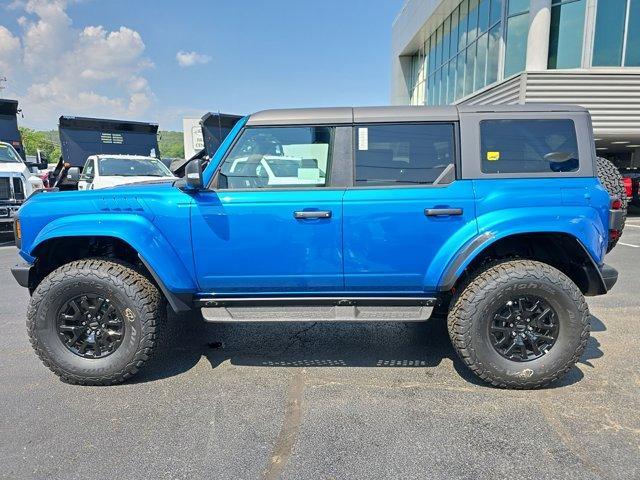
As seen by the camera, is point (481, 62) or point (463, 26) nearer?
point (481, 62)

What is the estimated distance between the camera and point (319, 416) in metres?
2.61

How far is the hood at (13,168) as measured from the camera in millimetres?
8695

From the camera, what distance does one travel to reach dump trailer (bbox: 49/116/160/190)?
12250mm

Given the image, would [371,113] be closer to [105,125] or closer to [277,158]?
[277,158]

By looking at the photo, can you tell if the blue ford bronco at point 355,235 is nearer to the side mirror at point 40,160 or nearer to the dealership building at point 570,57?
the side mirror at point 40,160

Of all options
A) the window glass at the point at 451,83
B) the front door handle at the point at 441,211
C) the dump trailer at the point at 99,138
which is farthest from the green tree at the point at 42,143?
the front door handle at the point at 441,211

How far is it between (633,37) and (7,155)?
667 inches

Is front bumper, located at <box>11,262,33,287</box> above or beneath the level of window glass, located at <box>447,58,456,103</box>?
beneath

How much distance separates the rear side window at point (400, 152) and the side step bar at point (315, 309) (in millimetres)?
891

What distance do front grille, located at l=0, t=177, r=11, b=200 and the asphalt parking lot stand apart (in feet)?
21.1

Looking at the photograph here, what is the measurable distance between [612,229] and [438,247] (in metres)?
1.32

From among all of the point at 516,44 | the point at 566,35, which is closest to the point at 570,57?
the point at 566,35

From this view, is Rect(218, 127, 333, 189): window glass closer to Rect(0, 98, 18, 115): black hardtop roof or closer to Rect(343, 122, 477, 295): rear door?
Rect(343, 122, 477, 295): rear door

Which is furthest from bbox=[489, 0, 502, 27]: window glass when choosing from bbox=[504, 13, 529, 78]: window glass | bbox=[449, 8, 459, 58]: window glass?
bbox=[449, 8, 459, 58]: window glass
